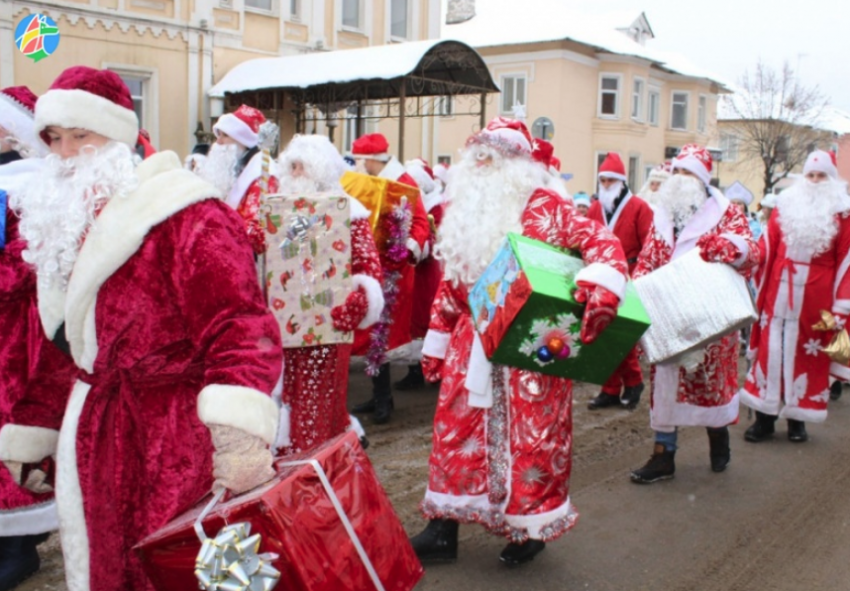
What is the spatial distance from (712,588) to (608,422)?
3.05 metres

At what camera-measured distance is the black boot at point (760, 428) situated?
6758 mm

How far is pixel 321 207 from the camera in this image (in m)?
4.70

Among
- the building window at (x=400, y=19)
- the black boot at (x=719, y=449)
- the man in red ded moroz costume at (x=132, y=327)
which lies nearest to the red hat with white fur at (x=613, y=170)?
the black boot at (x=719, y=449)

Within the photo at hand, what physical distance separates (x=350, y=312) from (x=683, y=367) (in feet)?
7.06

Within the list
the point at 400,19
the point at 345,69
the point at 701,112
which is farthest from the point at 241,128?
the point at 701,112

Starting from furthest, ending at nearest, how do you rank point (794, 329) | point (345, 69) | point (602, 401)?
point (345, 69) < point (602, 401) < point (794, 329)

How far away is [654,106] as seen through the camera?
37156 millimetres

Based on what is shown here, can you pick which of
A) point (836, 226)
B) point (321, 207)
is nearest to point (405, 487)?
point (321, 207)

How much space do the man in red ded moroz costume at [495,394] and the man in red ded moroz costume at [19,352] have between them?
1701mm

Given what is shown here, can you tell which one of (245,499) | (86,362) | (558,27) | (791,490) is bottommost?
(791,490)

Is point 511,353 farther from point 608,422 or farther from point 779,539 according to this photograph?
point 608,422

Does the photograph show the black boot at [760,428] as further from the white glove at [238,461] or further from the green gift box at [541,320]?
the white glove at [238,461]

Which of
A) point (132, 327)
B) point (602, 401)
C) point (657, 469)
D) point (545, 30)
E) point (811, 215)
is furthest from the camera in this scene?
point (545, 30)

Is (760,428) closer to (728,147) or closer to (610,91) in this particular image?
(610,91)
